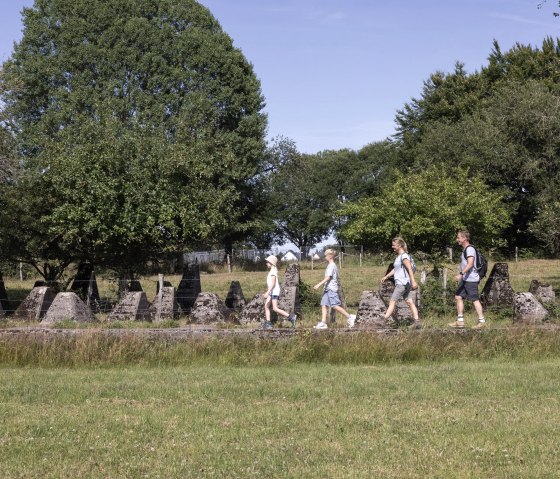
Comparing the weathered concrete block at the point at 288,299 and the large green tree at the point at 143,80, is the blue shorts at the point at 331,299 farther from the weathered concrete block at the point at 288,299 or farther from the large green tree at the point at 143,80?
the large green tree at the point at 143,80

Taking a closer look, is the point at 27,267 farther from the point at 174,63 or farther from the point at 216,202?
the point at 216,202

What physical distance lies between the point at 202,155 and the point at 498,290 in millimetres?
10483

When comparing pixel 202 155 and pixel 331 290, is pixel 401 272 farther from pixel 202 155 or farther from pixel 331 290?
pixel 202 155

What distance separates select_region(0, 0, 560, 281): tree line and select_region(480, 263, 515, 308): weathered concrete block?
13.9 ft

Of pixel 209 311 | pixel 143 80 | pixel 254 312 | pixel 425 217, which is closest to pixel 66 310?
pixel 209 311

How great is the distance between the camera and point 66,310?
58.1ft

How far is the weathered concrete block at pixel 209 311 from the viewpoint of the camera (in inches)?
723

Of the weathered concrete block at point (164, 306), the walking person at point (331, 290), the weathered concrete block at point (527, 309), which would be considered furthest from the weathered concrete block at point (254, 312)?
the weathered concrete block at point (527, 309)

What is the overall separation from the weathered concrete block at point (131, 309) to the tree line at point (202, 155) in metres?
5.13

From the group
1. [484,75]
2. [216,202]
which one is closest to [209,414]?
[216,202]

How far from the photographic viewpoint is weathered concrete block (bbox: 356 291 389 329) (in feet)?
52.1

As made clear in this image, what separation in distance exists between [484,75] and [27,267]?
32193mm

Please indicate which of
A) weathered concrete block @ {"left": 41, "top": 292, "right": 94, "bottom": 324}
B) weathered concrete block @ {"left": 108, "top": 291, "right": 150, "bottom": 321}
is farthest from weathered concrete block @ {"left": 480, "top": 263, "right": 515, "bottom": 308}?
weathered concrete block @ {"left": 41, "top": 292, "right": 94, "bottom": 324}

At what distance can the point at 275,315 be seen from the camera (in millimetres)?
18094
